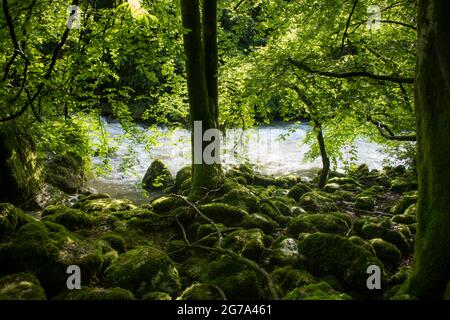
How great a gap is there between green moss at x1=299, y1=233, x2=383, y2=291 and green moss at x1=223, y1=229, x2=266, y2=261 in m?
0.70

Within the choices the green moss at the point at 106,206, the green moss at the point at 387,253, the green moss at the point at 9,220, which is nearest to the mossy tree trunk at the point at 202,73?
the green moss at the point at 106,206

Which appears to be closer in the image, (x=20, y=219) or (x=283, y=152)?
(x=20, y=219)

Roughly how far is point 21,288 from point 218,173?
19.3 ft

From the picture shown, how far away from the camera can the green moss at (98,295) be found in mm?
3946

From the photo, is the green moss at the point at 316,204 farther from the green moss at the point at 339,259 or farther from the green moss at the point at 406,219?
the green moss at the point at 339,259

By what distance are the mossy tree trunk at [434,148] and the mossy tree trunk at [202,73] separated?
5587 millimetres

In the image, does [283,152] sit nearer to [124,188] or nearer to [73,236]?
[124,188]

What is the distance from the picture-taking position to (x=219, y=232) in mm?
6238

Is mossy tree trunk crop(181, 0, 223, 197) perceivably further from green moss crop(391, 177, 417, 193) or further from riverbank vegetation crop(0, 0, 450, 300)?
green moss crop(391, 177, 417, 193)

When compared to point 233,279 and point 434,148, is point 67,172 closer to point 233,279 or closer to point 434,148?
point 233,279

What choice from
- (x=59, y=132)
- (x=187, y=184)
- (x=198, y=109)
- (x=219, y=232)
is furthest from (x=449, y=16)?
(x=187, y=184)

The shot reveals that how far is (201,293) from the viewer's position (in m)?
4.32

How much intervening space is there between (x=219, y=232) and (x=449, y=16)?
4.55 meters

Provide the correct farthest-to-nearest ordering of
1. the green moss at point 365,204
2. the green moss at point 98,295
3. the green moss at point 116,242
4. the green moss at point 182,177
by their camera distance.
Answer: the green moss at point 182,177 → the green moss at point 365,204 → the green moss at point 116,242 → the green moss at point 98,295
